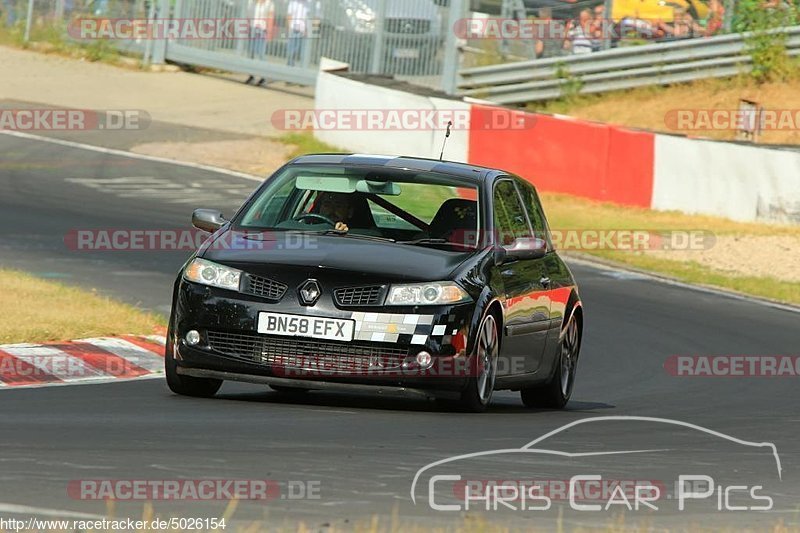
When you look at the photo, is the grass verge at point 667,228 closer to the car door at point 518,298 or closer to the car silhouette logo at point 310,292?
the car door at point 518,298

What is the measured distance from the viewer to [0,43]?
3847 centimetres

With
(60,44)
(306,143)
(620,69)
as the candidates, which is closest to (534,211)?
(306,143)

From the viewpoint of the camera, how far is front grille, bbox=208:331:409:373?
886 centimetres

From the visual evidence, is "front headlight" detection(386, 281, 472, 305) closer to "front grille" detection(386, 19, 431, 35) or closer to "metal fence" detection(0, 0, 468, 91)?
"metal fence" detection(0, 0, 468, 91)

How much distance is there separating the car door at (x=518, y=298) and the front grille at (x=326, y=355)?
101cm

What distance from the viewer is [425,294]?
29.4ft

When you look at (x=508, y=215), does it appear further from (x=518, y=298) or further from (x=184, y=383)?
(x=184, y=383)

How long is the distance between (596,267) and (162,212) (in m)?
5.43

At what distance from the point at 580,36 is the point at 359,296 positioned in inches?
956

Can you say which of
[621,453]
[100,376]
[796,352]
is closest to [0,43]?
[796,352]
